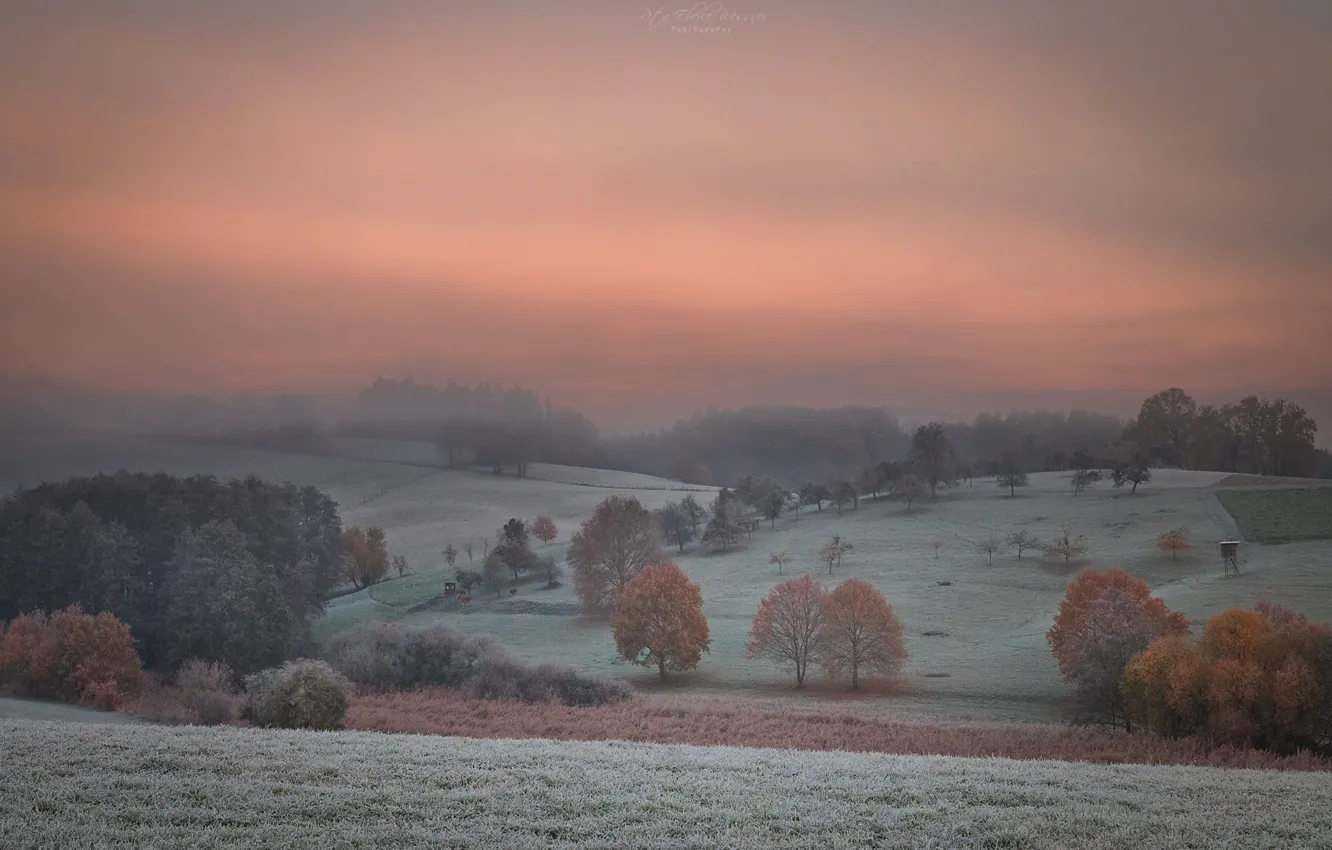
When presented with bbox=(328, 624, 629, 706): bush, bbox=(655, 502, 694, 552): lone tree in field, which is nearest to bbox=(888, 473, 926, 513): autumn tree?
bbox=(655, 502, 694, 552): lone tree in field

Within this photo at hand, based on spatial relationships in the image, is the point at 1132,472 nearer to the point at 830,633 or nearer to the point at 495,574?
the point at 830,633

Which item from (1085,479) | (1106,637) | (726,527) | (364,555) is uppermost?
(1085,479)

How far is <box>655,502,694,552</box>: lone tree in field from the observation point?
174 ft

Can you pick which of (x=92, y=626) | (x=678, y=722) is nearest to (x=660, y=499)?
(x=678, y=722)

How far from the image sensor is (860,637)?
3850 centimetres

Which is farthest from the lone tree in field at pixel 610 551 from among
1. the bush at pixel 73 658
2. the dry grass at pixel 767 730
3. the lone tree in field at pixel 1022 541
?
the bush at pixel 73 658

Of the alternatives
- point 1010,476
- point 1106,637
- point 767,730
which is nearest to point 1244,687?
point 1106,637

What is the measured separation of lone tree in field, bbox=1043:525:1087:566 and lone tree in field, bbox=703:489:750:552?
55.0 feet

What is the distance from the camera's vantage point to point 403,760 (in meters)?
14.7

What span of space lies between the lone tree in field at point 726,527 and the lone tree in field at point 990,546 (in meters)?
13.2

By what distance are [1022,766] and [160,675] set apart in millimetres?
34475

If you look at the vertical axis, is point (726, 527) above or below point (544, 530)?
above

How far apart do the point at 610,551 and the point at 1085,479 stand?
85.4ft

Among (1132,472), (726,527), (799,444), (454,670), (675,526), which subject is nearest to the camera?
(454,670)
